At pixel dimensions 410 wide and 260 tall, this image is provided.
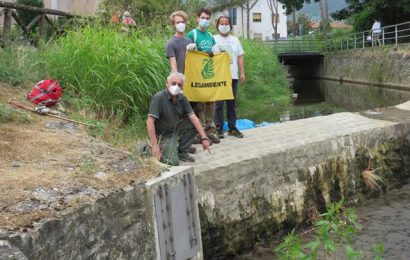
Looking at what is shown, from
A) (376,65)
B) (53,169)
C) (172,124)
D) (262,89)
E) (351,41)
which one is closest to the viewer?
(53,169)

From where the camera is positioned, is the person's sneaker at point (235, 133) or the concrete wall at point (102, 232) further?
the person's sneaker at point (235, 133)

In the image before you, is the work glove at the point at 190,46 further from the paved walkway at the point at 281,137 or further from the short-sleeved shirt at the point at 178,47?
the paved walkway at the point at 281,137

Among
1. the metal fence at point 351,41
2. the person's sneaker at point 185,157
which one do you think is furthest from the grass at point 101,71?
the metal fence at point 351,41

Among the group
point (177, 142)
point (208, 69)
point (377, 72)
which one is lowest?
point (377, 72)

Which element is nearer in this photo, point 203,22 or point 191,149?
point 191,149

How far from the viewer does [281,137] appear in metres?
7.20

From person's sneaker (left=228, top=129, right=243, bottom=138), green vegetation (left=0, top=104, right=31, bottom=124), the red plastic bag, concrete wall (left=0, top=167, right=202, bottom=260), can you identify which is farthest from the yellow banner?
concrete wall (left=0, top=167, right=202, bottom=260)

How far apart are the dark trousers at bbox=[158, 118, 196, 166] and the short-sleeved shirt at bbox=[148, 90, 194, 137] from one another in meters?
0.06

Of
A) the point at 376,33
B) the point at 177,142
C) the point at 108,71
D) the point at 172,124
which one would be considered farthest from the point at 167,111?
the point at 376,33

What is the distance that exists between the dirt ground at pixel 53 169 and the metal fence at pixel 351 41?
20370mm

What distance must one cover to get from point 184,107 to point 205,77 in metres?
1.28

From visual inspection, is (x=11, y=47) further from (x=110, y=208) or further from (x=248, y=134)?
(x=110, y=208)

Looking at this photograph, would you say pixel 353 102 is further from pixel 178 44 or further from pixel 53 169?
pixel 53 169

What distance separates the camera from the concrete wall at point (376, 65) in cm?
2177
